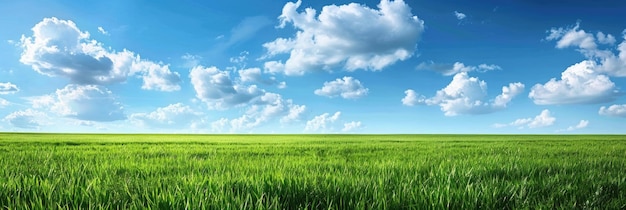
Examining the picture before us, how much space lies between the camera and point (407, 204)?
11.6 feet

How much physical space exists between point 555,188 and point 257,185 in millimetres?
3371

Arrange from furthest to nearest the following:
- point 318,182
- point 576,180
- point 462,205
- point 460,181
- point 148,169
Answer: point 148,169 → point 576,180 → point 460,181 → point 318,182 → point 462,205

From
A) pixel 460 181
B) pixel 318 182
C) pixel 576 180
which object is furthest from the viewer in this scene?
pixel 576 180

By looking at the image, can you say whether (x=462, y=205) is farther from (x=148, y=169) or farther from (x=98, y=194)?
(x=148, y=169)

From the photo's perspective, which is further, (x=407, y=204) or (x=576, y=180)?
(x=576, y=180)

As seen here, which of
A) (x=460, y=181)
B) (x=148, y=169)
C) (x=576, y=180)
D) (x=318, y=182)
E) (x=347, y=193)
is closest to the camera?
(x=347, y=193)

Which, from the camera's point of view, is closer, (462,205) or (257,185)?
(462,205)

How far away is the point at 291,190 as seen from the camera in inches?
154

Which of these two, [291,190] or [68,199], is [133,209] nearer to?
[68,199]

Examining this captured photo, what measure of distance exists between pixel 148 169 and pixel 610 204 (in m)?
5.87

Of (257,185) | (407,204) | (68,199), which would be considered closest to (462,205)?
(407,204)

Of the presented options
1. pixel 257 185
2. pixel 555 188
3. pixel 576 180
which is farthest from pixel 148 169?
pixel 576 180

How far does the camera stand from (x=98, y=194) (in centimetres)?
358

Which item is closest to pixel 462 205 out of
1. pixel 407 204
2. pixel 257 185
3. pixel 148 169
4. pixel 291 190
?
pixel 407 204
